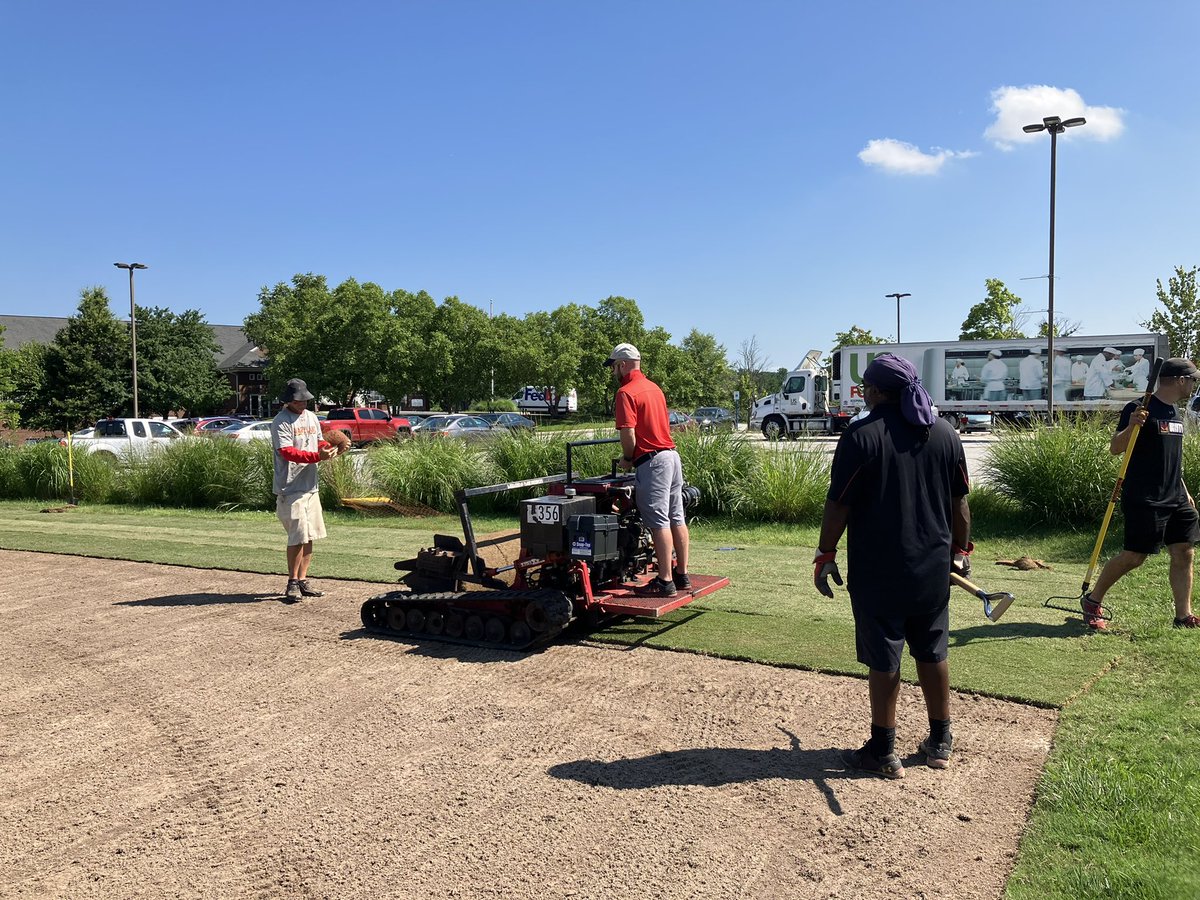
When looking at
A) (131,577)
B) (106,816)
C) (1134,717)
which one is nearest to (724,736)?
(1134,717)

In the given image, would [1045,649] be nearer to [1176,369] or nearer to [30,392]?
[1176,369]

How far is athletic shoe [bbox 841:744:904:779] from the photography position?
156 inches

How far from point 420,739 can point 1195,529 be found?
17.2 feet

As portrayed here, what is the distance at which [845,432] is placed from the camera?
3.90 metres

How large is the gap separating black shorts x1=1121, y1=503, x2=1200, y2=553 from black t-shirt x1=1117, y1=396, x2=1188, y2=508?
5 centimetres

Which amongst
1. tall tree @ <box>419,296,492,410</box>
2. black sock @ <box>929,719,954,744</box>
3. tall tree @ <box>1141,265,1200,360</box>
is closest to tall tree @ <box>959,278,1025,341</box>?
tall tree @ <box>1141,265,1200,360</box>

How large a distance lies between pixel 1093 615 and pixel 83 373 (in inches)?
2056

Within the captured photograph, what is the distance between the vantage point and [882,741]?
400 cm

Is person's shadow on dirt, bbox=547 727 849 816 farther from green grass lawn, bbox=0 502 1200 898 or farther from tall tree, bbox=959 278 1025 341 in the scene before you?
→ tall tree, bbox=959 278 1025 341

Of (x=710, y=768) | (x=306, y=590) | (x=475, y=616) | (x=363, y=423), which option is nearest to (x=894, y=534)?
(x=710, y=768)

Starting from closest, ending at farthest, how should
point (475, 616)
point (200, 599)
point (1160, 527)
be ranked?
point (1160, 527) → point (475, 616) → point (200, 599)

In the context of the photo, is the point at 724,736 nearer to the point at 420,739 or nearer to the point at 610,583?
the point at 420,739

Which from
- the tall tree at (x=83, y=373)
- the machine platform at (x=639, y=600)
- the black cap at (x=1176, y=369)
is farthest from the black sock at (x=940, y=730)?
the tall tree at (x=83, y=373)

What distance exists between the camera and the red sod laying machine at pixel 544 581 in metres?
6.15
